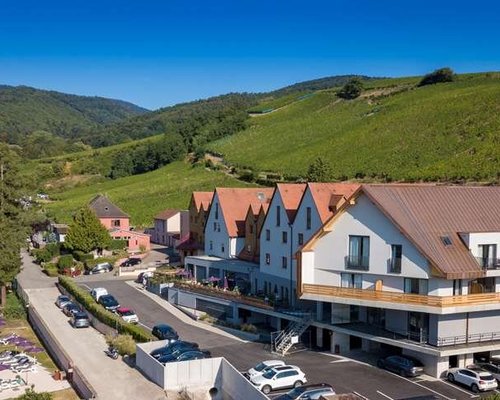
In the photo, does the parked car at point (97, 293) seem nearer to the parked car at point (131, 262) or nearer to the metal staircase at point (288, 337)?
the parked car at point (131, 262)

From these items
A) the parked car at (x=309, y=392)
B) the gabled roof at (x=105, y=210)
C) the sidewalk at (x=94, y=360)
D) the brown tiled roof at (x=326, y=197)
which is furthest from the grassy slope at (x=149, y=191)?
the parked car at (x=309, y=392)

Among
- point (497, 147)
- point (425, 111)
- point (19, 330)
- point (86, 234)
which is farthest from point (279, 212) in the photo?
point (425, 111)

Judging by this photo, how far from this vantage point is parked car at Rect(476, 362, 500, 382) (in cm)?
3403

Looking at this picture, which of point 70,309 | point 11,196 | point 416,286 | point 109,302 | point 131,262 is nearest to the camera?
point 416,286

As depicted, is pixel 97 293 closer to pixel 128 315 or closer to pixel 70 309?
pixel 70 309

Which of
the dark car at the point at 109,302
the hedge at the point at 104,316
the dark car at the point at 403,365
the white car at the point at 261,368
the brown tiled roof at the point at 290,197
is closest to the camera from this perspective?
the white car at the point at 261,368

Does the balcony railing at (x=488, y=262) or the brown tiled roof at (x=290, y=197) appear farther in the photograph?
the brown tiled roof at (x=290, y=197)

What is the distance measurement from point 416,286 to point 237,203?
92.2 feet

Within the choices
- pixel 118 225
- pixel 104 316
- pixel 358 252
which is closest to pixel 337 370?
pixel 358 252

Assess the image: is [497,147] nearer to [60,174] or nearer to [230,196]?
[230,196]

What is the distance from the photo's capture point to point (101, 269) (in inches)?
2936

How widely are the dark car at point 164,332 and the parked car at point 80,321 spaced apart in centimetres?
772

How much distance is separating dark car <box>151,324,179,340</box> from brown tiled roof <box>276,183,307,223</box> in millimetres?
11493

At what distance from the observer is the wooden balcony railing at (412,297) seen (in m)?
34.5
